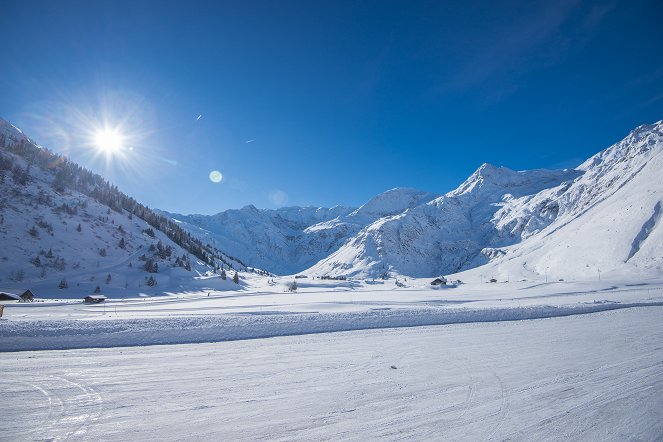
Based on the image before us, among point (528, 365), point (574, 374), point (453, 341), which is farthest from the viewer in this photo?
point (453, 341)

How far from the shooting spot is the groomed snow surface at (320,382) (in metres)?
4.79

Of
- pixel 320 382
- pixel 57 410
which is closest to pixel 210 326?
pixel 57 410

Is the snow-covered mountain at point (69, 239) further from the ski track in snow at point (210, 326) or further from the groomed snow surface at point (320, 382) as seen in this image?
the groomed snow surface at point (320, 382)

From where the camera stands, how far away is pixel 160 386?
6480mm

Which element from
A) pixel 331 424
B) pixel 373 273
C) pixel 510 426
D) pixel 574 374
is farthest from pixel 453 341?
pixel 373 273

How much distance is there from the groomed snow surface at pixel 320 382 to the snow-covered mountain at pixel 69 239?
42001 mm

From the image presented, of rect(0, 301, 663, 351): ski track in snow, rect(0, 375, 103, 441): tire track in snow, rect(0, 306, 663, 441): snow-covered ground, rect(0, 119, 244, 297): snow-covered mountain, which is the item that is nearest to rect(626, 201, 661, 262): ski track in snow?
rect(0, 301, 663, 351): ski track in snow

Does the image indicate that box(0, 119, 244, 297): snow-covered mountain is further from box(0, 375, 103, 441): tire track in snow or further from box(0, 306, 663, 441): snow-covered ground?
box(0, 375, 103, 441): tire track in snow

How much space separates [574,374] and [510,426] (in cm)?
360

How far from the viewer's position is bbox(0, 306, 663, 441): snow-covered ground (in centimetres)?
473

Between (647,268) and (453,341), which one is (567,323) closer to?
(453,341)

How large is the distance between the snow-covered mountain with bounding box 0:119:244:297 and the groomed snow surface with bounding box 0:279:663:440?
42001 mm

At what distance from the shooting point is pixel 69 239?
54.8 metres

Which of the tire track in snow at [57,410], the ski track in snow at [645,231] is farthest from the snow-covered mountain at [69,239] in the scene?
the ski track in snow at [645,231]
